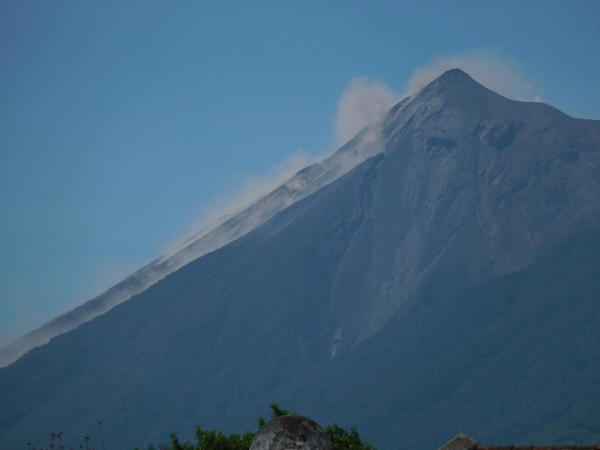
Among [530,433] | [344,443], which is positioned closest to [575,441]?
[530,433]

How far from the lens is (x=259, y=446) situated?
17.3 m

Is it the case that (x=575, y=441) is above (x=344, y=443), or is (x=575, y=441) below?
below

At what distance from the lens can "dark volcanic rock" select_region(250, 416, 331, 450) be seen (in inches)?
675

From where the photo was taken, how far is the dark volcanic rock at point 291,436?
17.2m

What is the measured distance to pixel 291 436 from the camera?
1719cm

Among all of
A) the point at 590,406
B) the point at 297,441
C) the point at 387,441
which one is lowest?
the point at 590,406

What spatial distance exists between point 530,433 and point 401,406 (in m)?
32.6

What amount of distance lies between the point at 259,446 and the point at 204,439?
45.8ft

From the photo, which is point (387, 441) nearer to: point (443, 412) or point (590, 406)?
point (443, 412)

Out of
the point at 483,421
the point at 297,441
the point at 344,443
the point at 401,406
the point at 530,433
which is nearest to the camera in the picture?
the point at 297,441

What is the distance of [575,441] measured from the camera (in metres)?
154

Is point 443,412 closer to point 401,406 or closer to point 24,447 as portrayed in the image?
point 401,406

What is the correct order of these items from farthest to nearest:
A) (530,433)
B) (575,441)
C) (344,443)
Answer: (530,433) → (575,441) → (344,443)

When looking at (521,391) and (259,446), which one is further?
(521,391)
